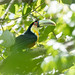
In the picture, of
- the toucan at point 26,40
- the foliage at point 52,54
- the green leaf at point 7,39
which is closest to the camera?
the foliage at point 52,54

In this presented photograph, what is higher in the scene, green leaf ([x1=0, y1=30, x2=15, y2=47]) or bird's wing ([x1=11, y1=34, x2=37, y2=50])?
green leaf ([x1=0, y1=30, x2=15, y2=47])

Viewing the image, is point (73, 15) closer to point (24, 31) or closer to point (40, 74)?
point (40, 74)

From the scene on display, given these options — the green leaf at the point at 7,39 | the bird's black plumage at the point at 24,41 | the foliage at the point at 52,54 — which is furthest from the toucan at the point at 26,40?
the green leaf at the point at 7,39

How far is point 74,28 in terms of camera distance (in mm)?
1521

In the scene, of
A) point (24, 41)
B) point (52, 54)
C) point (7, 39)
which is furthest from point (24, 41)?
point (52, 54)

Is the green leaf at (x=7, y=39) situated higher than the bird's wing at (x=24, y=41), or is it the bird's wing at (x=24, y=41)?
the green leaf at (x=7, y=39)

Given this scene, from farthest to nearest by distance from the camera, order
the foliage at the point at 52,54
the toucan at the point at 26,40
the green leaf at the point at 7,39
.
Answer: the toucan at the point at 26,40 → the green leaf at the point at 7,39 → the foliage at the point at 52,54

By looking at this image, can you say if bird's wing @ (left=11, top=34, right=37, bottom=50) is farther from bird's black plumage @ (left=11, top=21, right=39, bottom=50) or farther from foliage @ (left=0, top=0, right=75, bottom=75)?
foliage @ (left=0, top=0, right=75, bottom=75)

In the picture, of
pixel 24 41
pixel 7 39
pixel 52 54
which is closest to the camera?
pixel 52 54

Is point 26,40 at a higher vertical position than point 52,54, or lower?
lower

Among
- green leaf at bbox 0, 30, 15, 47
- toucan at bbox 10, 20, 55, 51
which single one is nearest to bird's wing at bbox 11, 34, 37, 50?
toucan at bbox 10, 20, 55, 51

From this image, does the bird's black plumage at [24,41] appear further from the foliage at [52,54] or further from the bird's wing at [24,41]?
Result: the foliage at [52,54]

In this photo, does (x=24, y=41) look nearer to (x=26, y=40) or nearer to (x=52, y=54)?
(x=26, y=40)

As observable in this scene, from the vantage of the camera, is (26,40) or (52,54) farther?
(26,40)
